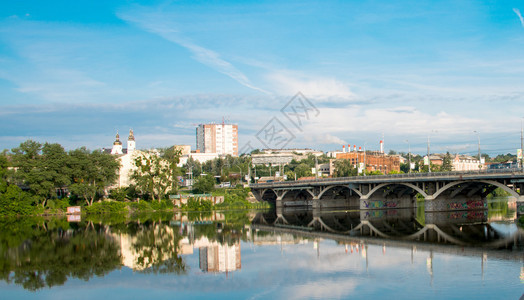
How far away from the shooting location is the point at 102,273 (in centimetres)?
3253

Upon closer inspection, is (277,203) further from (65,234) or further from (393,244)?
(393,244)

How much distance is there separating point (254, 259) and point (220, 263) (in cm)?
310

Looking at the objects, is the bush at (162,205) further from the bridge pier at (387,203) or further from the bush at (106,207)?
the bridge pier at (387,203)

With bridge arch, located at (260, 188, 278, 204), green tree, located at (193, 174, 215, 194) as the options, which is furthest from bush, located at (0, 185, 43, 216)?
bridge arch, located at (260, 188, 278, 204)

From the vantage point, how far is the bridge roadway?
60.1 m

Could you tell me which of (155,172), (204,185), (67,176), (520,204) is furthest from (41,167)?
(520,204)

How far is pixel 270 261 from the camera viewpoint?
3653 cm

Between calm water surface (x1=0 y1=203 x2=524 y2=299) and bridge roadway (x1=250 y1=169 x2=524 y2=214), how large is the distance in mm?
5179

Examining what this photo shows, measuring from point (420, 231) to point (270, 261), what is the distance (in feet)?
70.6

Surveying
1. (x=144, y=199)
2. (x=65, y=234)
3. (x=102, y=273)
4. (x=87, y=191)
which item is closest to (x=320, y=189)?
(x=144, y=199)

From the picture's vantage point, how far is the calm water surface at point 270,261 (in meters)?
26.7

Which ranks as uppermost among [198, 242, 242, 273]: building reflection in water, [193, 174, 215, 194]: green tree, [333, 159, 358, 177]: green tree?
[333, 159, 358, 177]: green tree

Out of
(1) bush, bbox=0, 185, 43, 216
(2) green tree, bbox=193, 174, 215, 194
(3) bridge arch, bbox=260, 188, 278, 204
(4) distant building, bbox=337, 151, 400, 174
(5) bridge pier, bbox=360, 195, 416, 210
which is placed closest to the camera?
(1) bush, bbox=0, 185, 43, 216

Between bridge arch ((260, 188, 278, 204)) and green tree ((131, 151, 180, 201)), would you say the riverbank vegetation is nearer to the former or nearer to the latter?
green tree ((131, 151, 180, 201))
